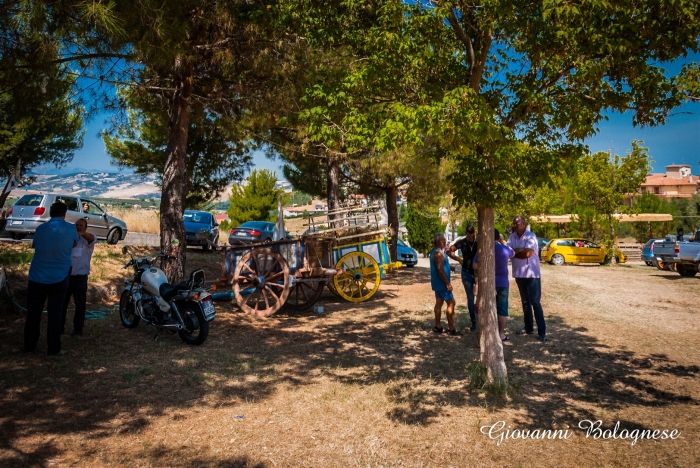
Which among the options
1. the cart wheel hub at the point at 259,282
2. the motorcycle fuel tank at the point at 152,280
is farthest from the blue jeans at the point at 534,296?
the motorcycle fuel tank at the point at 152,280

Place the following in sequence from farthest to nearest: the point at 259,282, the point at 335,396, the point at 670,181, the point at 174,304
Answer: the point at 670,181
the point at 259,282
the point at 174,304
the point at 335,396

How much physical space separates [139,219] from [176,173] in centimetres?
1500

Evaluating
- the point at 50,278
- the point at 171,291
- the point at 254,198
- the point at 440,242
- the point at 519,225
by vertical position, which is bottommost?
the point at 171,291

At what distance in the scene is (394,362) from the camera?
21.1ft

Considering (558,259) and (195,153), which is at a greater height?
(195,153)

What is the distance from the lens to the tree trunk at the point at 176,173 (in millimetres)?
9430

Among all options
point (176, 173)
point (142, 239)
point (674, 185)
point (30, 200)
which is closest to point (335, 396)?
point (176, 173)

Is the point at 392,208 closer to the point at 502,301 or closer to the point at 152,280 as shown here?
the point at 502,301

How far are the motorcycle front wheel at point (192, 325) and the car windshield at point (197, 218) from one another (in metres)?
12.9

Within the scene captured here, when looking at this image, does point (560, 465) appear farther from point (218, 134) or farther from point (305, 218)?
point (218, 134)

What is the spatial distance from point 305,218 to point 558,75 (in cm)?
654

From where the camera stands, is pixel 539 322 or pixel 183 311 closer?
pixel 183 311

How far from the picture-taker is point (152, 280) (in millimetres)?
7324

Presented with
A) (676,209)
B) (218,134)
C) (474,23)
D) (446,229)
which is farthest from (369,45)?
(676,209)
